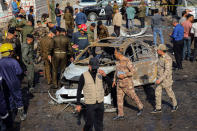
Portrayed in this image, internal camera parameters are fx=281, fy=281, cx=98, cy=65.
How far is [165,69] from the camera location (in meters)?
6.93

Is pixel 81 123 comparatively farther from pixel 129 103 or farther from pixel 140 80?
pixel 140 80

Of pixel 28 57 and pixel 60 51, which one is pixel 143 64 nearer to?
pixel 60 51

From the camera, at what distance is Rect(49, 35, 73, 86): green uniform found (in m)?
8.91

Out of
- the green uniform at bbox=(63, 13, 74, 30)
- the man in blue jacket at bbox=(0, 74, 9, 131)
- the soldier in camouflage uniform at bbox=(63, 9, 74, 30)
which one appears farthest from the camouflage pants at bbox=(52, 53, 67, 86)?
the green uniform at bbox=(63, 13, 74, 30)

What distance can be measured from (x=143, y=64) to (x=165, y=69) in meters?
1.59

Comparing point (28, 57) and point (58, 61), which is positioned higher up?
point (28, 57)

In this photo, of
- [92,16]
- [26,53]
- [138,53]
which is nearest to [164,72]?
[138,53]

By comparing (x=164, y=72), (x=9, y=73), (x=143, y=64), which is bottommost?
(x=143, y=64)

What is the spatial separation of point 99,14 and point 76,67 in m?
14.8

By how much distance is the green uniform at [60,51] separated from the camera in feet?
A: 29.2

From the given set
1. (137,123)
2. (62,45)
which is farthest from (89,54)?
(137,123)

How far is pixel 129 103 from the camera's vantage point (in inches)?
318

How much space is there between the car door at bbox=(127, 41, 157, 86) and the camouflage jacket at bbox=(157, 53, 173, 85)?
1.38 meters

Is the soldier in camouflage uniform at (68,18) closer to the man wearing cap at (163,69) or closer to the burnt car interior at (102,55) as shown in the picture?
the burnt car interior at (102,55)
